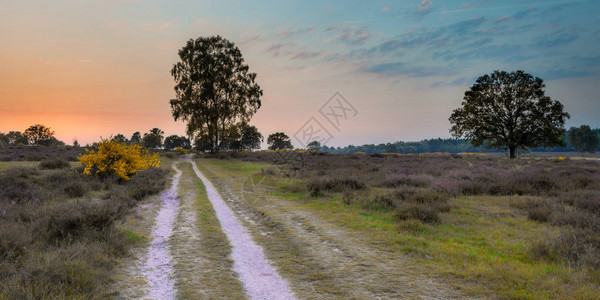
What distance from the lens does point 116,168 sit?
18625 millimetres

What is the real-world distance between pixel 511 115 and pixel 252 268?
154 feet

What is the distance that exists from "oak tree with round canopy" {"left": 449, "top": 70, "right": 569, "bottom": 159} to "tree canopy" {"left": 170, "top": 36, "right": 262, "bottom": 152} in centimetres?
3545

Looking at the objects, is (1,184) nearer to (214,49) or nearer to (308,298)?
(308,298)

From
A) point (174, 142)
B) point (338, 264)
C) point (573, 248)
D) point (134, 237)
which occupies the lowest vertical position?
point (338, 264)

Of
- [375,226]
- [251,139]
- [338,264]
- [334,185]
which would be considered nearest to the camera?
[338,264]

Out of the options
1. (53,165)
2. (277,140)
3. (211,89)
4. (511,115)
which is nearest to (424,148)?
(277,140)

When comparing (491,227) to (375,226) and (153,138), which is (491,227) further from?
(153,138)

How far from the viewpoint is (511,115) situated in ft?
134

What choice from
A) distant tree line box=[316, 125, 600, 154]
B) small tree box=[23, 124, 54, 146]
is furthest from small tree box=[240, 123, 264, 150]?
small tree box=[23, 124, 54, 146]

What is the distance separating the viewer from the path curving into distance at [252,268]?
17.1 ft

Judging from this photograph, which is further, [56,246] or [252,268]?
[56,246]

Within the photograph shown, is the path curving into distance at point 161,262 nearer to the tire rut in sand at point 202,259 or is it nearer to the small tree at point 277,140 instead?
the tire rut in sand at point 202,259

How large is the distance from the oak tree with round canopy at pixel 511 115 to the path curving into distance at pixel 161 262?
43970 mm

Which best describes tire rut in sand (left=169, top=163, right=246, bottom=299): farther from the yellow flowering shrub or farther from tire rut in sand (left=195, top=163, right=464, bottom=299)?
the yellow flowering shrub
